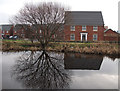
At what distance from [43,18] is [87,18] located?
13.4m

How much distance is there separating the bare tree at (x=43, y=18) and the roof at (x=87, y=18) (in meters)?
8.92

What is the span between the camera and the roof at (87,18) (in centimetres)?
2453

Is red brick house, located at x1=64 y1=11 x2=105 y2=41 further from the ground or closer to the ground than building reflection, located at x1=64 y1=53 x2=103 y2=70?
further from the ground

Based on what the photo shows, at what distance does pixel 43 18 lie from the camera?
50.9ft

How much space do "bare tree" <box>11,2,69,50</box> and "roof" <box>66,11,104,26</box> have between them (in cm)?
892

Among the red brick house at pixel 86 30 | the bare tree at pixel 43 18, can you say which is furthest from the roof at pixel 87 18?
the bare tree at pixel 43 18

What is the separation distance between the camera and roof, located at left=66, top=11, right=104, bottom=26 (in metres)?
24.5

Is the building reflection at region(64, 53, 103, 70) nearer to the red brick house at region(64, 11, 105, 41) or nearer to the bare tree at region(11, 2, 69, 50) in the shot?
the bare tree at region(11, 2, 69, 50)

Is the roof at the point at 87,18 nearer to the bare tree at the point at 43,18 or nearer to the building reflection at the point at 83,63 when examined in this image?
the bare tree at the point at 43,18

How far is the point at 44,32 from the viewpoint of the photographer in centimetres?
1586

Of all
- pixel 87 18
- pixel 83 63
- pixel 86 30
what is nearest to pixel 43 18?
pixel 83 63

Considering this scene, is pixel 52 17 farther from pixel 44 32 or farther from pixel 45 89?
pixel 45 89

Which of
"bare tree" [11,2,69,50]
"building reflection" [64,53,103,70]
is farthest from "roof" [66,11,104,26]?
"building reflection" [64,53,103,70]

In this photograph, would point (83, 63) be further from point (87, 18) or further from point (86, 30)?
point (87, 18)
